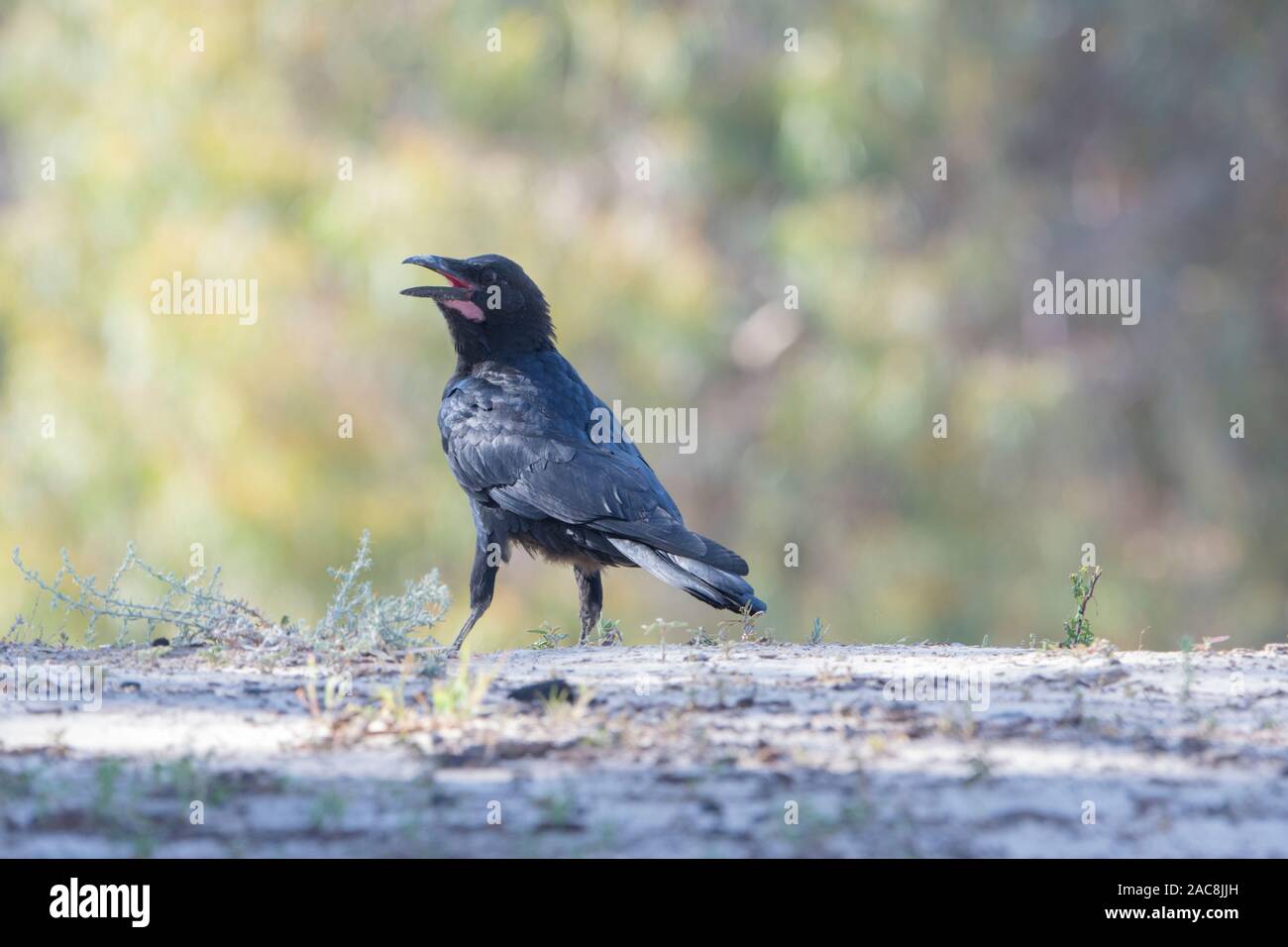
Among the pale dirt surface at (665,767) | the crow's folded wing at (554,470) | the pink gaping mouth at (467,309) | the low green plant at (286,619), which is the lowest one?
the pale dirt surface at (665,767)

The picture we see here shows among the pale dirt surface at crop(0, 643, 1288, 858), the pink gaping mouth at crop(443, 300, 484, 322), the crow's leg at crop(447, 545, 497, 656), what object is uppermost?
the pink gaping mouth at crop(443, 300, 484, 322)

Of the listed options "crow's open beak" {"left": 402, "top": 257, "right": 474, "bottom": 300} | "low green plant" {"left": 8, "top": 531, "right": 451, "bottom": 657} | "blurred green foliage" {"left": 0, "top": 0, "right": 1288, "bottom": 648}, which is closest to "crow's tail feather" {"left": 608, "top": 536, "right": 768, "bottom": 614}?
"low green plant" {"left": 8, "top": 531, "right": 451, "bottom": 657}

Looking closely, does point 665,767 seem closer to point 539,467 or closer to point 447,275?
point 539,467

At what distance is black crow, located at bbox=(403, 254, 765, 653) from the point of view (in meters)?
7.80

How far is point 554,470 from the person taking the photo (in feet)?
27.7

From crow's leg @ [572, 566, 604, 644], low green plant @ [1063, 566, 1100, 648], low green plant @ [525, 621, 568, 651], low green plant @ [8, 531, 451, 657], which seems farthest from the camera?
crow's leg @ [572, 566, 604, 644]

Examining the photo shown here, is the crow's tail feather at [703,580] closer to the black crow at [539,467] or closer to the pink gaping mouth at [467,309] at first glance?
the black crow at [539,467]

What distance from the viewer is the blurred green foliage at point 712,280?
19609 millimetres

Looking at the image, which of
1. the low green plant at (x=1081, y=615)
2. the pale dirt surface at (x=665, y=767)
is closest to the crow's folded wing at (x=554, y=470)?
the low green plant at (x=1081, y=615)

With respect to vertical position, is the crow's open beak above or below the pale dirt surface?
above

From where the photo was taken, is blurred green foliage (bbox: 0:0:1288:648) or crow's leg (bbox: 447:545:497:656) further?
blurred green foliage (bbox: 0:0:1288:648)

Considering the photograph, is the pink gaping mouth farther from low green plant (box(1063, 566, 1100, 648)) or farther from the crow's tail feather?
low green plant (box(1063, 566, 1100, 648))

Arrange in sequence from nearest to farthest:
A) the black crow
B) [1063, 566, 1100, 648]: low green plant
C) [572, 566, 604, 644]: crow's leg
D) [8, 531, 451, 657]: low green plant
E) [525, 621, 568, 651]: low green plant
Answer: [8, 531, 451, 657]: low green plant → [1063, 566, 1100, 648]: low green plant → [525, 621, 568, 651]: low green plant → the black crow → [572, 566, 604, 644]: crow's leg

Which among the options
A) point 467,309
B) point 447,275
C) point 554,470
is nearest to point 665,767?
point 554,470
